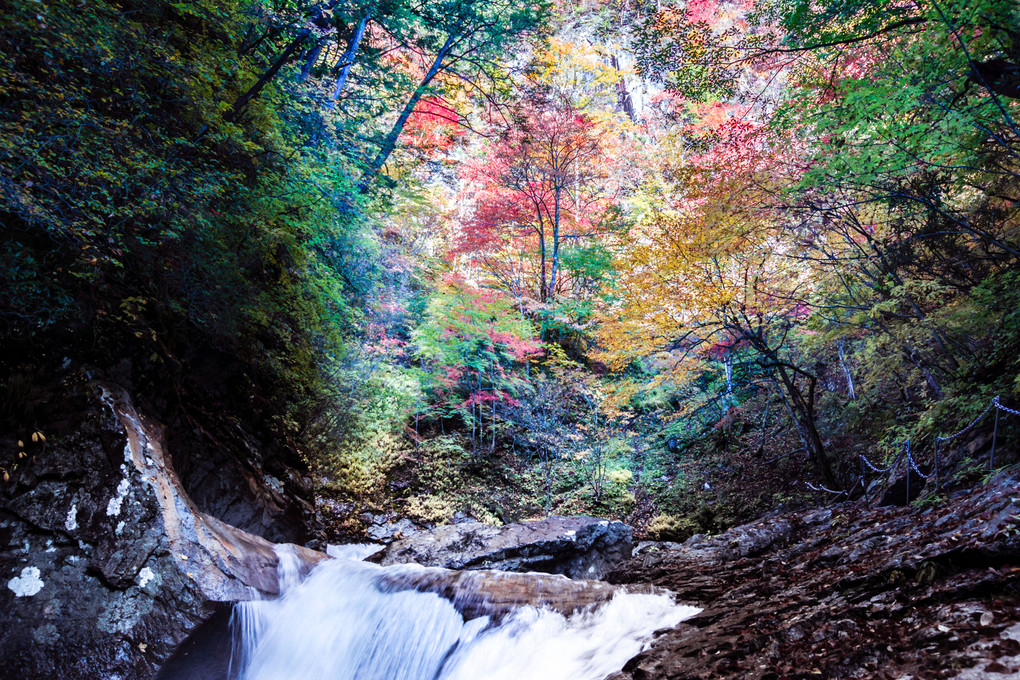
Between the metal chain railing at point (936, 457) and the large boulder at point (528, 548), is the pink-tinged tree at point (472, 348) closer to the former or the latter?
the large boulder at point (528, 548)

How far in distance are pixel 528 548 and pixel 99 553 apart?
16.4 feet

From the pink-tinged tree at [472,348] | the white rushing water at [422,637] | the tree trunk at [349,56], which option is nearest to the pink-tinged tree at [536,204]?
the pink-tinged tree at [472,348]

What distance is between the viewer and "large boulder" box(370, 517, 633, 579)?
6.78 meters

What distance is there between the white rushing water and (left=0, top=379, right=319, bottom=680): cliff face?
560 millimetres

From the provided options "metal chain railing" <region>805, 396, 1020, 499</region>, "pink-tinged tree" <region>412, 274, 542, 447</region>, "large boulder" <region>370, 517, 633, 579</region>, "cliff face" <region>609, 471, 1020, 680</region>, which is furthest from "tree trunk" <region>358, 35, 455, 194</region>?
"metal chain railing" <region>805, 396, 1020, 499</region>

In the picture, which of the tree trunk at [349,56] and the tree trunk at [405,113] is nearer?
the tree trunk at [349,56]

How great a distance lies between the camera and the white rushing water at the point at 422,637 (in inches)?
164

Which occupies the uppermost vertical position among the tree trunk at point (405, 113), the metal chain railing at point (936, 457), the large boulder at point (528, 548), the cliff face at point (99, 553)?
the tree trunk at point (405, 113)

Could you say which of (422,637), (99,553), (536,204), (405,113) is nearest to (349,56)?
(405,113)

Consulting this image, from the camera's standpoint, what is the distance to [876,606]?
293 centimetres

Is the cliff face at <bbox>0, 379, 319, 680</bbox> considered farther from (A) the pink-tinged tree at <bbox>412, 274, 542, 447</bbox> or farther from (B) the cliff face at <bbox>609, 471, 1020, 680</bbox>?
(A) the pink-tinged tree at <bbox>412, 274, 542, 447</bbox>

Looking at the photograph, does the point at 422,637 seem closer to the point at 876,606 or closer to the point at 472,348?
the point at 876,606

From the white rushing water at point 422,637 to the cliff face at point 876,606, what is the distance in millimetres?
584

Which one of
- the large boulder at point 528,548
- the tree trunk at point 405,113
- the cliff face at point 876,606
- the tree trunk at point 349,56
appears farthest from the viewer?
the tree trunk at point 405,113
